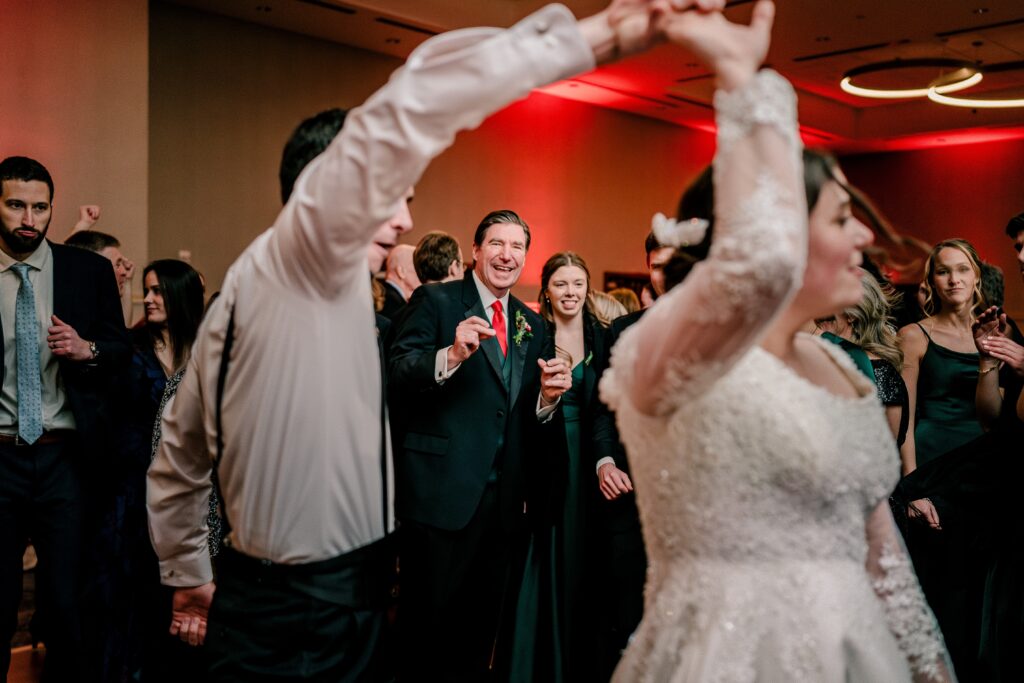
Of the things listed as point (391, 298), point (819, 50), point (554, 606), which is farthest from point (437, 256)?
point (819, 50)

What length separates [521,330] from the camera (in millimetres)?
3408

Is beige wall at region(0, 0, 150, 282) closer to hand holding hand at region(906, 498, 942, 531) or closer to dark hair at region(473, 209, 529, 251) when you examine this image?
dark hair at region(473, 209, 529, 251)

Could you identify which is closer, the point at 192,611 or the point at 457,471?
the point at 192,611

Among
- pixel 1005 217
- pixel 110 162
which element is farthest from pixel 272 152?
pixel 1005 217

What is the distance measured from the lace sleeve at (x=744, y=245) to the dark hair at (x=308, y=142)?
0.71 meters

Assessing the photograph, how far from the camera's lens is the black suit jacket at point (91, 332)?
3268mm

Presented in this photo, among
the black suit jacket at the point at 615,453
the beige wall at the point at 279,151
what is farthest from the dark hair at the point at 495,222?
the beige wall at the point at 279,151

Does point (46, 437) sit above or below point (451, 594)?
above

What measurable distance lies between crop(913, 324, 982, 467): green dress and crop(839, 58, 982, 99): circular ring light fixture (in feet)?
19.1

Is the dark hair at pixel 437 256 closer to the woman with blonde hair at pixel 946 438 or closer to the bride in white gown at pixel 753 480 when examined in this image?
the woman with blonde hair at pixel 946 438

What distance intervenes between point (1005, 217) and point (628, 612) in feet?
38.0

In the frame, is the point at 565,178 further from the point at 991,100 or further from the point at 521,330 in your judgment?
the point at 521,330

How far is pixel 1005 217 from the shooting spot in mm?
13055

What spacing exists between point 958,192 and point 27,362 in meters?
12.9
